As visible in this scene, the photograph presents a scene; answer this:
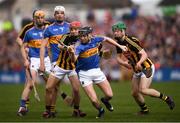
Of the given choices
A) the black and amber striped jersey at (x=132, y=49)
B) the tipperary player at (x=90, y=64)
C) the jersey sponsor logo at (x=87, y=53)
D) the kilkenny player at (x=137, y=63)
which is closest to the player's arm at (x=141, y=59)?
the kilkenny player at (x=137, y=63)

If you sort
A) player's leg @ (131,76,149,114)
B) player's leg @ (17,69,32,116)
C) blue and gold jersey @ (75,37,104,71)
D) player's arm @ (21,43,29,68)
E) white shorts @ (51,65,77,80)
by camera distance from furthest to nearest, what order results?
player's arm @ (21,43,29,68) < player's leg @ (17,69,32,116) < player's leg @ (131,76,149,114) < white shorts @ (51,65,77,80) < blue and gold jersey @ (75,37,104,71)

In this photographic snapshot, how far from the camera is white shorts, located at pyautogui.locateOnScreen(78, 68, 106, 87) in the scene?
2022 cm

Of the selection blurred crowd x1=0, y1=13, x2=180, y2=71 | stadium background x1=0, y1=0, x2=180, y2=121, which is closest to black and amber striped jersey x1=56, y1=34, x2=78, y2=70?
stadium background x1=0, y1=0, x2=180, y2=121

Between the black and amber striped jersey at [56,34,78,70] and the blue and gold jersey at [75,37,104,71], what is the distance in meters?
0.20

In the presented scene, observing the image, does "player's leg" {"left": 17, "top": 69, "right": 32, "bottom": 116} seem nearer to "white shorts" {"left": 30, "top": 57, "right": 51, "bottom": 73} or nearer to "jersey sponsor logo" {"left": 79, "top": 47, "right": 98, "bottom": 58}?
"white shorts" {"left": 30, "top": 57, "right": 51, "bottom": 73}

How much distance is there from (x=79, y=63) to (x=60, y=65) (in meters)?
0.48

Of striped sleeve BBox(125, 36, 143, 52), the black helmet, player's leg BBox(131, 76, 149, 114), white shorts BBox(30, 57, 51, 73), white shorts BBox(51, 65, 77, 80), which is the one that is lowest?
player's leg BBox(131, 76, 149, 114)

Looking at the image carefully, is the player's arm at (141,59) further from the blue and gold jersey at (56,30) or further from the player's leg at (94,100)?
the blue and gold jersey at (56,30)

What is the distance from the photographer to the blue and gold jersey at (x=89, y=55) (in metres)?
20.2

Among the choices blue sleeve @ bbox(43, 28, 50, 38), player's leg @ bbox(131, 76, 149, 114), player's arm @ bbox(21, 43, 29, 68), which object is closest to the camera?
blue sleeve @ bbox(43, 28, 50, 38)

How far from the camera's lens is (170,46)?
39.2 metres

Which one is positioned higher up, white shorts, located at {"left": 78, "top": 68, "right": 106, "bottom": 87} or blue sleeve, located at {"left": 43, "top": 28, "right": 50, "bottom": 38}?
blue sleeve, located at {"left": 43, "top": 28, "right": 50, "bottom": 38}

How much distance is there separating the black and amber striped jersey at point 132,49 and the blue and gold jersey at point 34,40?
2.47 metres

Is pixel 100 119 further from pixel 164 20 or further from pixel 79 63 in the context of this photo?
pixel 164 20
